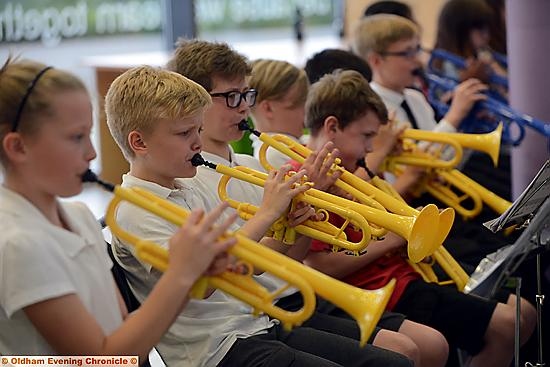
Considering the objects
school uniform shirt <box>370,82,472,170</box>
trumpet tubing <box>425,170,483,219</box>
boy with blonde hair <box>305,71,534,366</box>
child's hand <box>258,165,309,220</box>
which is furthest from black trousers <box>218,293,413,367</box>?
school uniform shirt <box>370,82,472,170</box>

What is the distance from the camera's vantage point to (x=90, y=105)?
5.14 feet

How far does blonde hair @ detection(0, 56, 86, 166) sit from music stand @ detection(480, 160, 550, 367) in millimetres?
877

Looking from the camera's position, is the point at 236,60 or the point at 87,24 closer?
the point at 236,60

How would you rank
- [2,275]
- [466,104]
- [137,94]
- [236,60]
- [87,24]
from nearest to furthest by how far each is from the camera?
[2,275] < [137,94] < [236,60] < [466,104] < [87,24]

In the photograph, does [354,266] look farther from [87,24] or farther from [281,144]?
[87,24]

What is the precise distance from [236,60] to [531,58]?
5.52 feet

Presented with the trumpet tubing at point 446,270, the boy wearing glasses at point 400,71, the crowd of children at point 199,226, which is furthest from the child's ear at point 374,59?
the trumpet tubing at point 446,270

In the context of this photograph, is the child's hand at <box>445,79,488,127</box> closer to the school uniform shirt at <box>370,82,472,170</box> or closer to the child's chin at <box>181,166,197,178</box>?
the school uniform shirt at <box>370,82,472,170</box>

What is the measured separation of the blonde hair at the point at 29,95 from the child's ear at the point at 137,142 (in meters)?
0.44

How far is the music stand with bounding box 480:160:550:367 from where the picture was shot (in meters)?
1.82

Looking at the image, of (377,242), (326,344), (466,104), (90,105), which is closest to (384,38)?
(466,104)

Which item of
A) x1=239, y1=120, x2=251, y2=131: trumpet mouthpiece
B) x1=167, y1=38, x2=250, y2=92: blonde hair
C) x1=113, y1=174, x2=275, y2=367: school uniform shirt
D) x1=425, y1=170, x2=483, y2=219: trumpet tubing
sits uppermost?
x1=167, y1=38, x2=250, y2=92: blonde hair

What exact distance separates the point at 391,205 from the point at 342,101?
432mm

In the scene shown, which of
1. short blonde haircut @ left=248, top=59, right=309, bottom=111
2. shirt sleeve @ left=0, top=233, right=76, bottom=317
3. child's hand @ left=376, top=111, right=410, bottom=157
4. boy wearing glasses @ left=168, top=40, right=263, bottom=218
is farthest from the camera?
child's hand @ left=376, top=111, right=410, bottom=157
